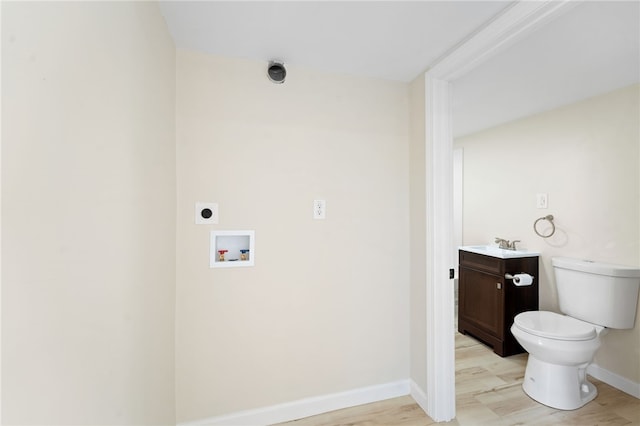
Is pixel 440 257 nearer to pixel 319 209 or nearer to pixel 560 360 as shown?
pixel 319 209

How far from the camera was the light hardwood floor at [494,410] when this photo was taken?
1.71m

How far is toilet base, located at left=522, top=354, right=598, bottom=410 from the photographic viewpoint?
186cm

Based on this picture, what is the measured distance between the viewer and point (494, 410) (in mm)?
1819

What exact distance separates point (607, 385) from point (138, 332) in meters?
3.08

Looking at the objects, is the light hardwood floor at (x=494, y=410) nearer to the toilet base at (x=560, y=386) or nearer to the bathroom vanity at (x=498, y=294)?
the toilet base at (x=560, y=386)

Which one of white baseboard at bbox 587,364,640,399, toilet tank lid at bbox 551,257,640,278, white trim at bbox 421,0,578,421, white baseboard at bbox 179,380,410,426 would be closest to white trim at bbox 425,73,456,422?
white trim at bbox 421,0,578,421

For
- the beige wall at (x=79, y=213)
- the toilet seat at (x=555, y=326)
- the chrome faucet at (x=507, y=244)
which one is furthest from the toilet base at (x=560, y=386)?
the beige wall at (x=79, y=213)

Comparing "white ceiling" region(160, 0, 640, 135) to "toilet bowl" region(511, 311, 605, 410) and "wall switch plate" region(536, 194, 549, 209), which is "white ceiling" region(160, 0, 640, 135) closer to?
"wall switch plate" region(536, 194, 549, 209)

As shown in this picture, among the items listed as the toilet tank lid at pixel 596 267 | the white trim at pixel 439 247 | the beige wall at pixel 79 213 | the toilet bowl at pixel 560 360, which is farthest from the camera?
the toilet tank lid at pixel 596 267

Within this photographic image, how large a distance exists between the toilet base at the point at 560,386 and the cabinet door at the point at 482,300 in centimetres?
50

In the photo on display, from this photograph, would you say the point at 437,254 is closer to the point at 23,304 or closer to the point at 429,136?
the point at 429,136

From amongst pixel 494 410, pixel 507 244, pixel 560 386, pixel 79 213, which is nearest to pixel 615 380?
pixel 560 386

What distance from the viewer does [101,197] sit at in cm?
78

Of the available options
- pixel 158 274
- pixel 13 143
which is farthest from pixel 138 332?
pixel 13 143
